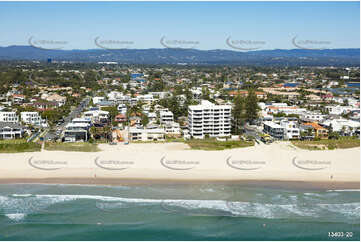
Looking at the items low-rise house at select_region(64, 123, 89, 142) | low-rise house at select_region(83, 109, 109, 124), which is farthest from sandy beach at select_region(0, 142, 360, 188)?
low-rise house at select_region(83, 109, 109, 124)

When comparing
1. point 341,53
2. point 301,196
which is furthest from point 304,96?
point 341,53

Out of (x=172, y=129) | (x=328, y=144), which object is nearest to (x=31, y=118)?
(x=172, y=129)

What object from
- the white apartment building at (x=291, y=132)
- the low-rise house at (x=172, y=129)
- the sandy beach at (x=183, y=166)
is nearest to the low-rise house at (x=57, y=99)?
the low-rise house at (x=172, y=129)

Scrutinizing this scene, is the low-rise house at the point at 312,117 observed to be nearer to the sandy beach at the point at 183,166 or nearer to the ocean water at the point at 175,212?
the sandy beach at the point at 183,166

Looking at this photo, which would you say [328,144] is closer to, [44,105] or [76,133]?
[76,133]

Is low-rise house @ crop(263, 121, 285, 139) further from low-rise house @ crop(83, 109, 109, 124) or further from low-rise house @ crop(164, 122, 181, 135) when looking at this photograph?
low-rise house @ crop(83, 109, 109, 124)

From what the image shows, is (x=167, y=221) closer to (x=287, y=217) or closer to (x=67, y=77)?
(x=287, y=217)
